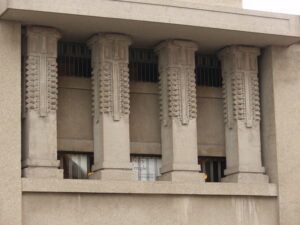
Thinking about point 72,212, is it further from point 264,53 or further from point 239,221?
point 264,53

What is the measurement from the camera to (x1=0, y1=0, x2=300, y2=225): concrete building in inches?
1097

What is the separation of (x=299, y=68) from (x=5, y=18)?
10698mm

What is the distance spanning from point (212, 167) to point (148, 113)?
10.4 feet

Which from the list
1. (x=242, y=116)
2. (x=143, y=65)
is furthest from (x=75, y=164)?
(x=242, y=116)

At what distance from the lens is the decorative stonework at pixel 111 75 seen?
2931 centimetres

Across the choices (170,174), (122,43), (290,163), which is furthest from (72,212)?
(290,163)

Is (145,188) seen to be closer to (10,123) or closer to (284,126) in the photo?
(10,123)

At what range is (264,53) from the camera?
32.2m

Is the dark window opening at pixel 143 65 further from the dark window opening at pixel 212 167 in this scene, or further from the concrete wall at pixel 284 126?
the concrete wall at pixel 284 126

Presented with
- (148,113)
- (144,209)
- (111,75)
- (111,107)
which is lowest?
(144,209)

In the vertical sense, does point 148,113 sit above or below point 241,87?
below

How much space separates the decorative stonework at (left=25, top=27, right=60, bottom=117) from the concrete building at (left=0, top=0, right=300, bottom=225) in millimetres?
33

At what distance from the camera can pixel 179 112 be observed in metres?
30.2

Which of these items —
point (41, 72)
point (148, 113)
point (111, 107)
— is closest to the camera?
point (41, 72)
